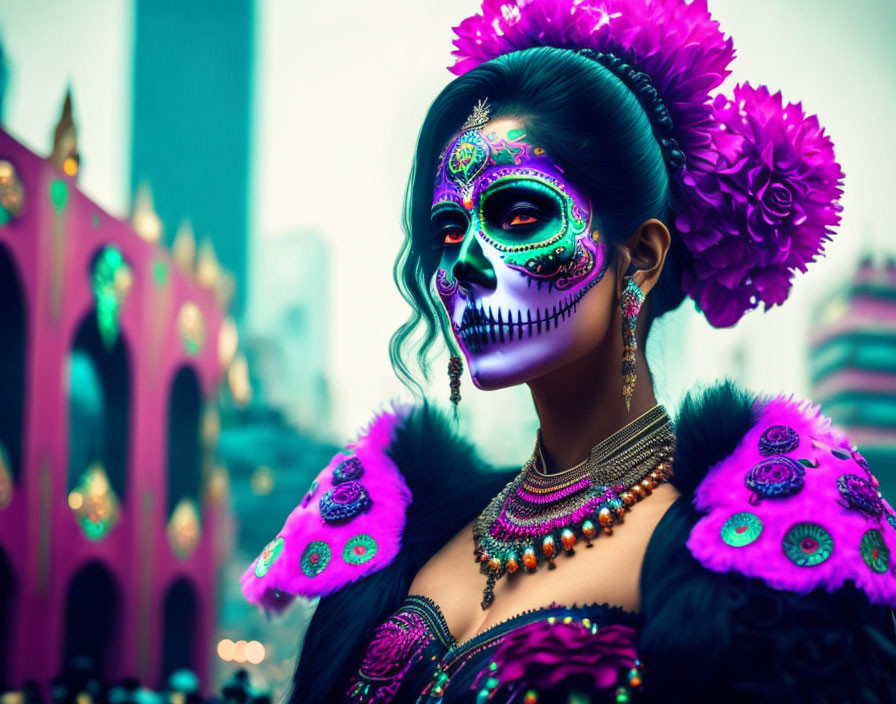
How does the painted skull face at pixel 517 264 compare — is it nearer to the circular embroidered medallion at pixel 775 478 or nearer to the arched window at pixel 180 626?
the circular embroidered medallion at pixel 775 478

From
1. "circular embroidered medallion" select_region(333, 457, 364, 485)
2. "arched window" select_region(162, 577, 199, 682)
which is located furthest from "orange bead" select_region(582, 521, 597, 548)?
"arched window" select_region(162, 577, 199, 682)

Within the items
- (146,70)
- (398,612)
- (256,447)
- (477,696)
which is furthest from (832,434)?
(146,70)

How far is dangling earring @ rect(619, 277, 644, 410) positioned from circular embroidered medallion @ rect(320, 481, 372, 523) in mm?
670

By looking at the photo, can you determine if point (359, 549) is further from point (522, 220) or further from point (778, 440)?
point (778, 440)

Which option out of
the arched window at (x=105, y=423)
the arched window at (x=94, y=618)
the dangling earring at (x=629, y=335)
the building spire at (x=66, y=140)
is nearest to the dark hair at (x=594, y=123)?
the dangling earring at (x=629, y=335)

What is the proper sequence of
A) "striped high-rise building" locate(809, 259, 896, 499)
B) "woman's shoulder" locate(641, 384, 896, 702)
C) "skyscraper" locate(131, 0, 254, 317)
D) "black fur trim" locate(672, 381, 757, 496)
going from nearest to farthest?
"woman's shoulder" locate(641, 384, 896, 702) → "black fur trim" locate(672, 381, 757, 496) → "striped high-rise building" locate(809, 259, 896, 499) → "skyscraper" locate(131, 0, 254, 317)

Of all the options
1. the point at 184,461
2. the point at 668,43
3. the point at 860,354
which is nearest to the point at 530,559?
the point at 668,43

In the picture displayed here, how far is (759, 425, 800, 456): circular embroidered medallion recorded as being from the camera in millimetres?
1705

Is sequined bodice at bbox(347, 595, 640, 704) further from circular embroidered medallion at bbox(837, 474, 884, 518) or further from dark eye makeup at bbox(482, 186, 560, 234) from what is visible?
dark eye makeup at bbox(482, 186, 560, 234)

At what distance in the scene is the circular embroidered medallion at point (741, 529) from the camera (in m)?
1.59

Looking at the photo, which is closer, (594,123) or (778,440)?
(778,440)

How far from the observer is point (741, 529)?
1.61 metres

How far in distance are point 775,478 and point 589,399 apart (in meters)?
0.46

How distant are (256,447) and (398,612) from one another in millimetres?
13686
